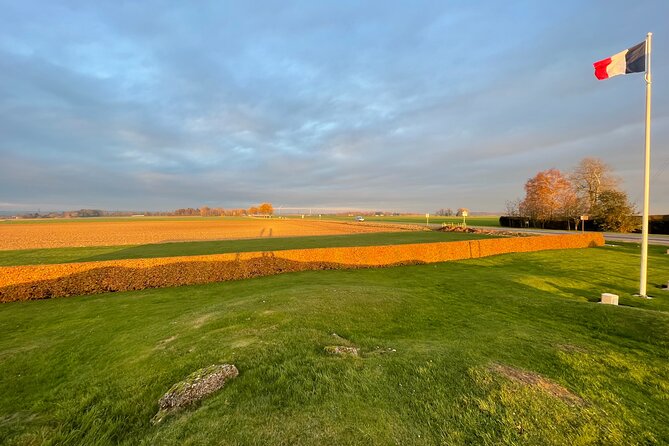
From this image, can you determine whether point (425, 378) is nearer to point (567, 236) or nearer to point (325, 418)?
point (325, 418)

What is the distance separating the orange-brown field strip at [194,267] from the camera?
1167 centimetres

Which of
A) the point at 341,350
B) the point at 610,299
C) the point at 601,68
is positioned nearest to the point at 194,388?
the point at 341,350

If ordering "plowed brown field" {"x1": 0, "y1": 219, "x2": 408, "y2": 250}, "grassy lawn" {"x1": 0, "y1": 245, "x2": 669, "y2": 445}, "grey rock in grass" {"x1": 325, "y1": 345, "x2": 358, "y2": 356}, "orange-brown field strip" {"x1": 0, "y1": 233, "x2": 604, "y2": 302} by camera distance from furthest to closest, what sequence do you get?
1. "plowed brown field" {"x1": 0, "y1": 219, "x2": 408, "y2": 250}
2. "orange-brown field strip" {"x1": 0, "y1": 233, "x2": 604, "y2": 302}
3. "grey rock in grass" {"x1": 325, "y1": 345, "x2": 358, "y2": 356}
4. "grassy lawn" {"x1": 0, "y1": 245, "x2": 669, "y2": 445}

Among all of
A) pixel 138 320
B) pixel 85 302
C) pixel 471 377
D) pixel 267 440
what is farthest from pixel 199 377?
pixel 85 302

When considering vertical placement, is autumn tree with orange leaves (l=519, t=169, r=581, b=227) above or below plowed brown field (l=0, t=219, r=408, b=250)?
above

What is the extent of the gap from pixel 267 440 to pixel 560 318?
803 centimetres

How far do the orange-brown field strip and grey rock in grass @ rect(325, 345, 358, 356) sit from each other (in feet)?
35.2

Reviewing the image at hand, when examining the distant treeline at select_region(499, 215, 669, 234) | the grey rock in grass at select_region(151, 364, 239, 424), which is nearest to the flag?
the grey rock in grass at select_region(151, 364, 239, 424)

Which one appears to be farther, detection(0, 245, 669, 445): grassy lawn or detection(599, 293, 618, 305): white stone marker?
detection(599, 293, 618, 305): white stone marker

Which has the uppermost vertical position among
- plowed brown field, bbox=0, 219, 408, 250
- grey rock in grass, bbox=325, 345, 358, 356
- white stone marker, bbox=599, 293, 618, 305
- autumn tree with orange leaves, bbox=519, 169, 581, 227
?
autumn tree with orange leaves, bbox=519, 169, 581, 227

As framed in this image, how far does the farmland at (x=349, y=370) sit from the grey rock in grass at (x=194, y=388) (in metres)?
0.17

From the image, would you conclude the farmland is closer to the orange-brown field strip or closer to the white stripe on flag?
the orange-brown field strip

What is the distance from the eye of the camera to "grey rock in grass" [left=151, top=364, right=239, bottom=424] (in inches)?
137

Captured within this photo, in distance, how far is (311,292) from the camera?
9.70 m
